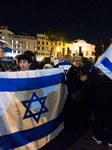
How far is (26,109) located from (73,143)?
4.57 feet

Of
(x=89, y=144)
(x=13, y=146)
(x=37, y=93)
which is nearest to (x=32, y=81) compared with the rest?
(x=37, y=93)

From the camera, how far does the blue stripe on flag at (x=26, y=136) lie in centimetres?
246

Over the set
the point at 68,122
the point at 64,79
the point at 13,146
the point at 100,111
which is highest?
the point at 64,79

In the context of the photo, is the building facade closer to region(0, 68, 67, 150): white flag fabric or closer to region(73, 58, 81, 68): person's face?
region(73, 58, 81, 68): person's face

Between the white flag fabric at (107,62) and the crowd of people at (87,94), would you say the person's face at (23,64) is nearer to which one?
the crowd of people at (87,94)

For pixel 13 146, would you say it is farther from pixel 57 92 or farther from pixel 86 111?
pixel 86 111

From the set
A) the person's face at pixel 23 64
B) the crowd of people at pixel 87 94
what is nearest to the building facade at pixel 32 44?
the crowd of people at pixel 87 94

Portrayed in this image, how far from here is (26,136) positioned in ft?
8.50

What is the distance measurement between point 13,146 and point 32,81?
118cm

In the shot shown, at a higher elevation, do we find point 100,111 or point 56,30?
point 56,30

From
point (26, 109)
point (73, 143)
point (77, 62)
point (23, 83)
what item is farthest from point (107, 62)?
point (73, 143)

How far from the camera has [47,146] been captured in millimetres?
2994

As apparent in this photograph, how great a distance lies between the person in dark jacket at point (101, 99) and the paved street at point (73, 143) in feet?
0.44

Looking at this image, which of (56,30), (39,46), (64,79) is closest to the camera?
(64,79)
